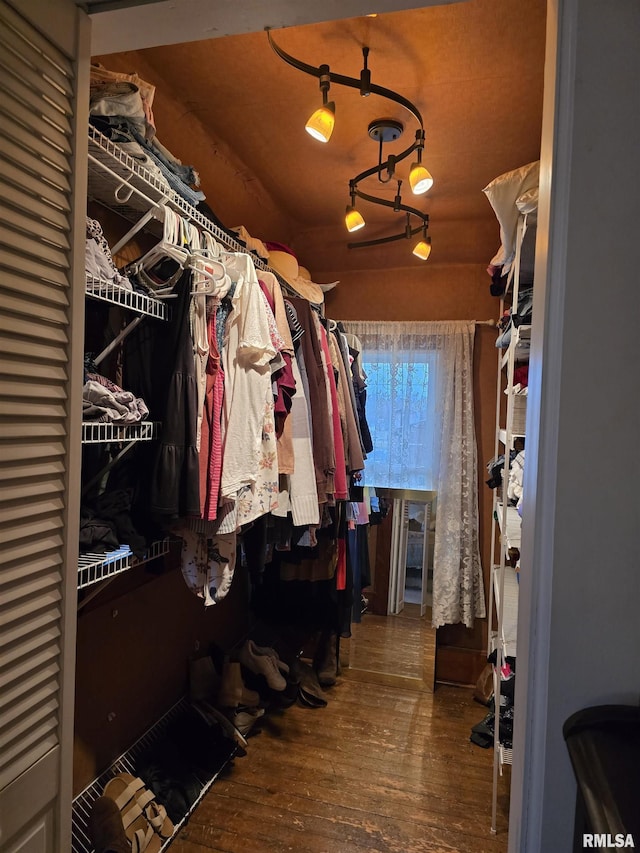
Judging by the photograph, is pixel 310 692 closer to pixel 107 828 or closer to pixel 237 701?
pixel 237 701

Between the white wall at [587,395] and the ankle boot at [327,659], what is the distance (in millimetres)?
2395

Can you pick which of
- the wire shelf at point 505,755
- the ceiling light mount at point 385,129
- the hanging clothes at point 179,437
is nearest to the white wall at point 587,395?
the hanging clothes at point 179,437

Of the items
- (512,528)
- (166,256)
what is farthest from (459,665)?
(166,256)

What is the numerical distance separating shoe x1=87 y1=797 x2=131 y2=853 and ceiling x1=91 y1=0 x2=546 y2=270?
2298mm

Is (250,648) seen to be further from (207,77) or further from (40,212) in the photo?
(207,77)

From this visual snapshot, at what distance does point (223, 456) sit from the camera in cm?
148

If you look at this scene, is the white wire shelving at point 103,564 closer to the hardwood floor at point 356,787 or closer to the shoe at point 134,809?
the shoe at point 134,809

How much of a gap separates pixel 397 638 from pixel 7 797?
266cm

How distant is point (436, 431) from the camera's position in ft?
10.1

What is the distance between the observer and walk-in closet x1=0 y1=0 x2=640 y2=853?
1.99 ft

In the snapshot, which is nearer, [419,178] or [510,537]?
[510,537]

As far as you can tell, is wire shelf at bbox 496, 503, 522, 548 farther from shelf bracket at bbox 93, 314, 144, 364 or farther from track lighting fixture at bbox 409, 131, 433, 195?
shelf bracket at bbox 93, 314, 144, 364

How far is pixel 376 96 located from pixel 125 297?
1.24 m
